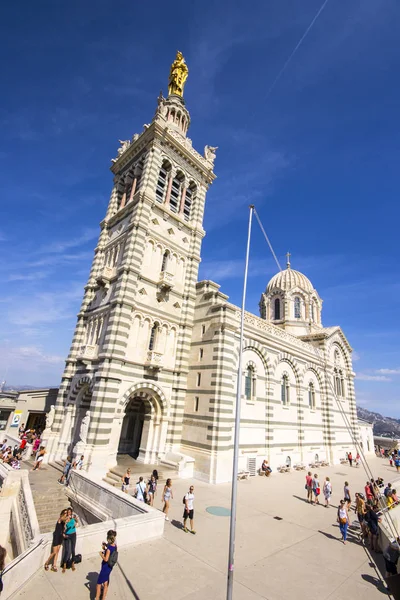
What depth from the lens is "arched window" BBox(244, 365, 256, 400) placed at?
2425cm

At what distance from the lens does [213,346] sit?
22.9 m

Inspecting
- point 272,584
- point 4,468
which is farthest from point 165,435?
point 272,584

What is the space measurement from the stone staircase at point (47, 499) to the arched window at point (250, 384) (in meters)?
14.0

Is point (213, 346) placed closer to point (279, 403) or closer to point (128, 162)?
point (279, 403)

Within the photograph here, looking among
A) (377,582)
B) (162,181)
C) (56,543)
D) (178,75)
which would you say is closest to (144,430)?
(56,543)

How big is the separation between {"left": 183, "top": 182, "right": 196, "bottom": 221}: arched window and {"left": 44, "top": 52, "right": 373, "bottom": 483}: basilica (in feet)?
0.45

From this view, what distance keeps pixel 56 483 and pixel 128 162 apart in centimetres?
2705

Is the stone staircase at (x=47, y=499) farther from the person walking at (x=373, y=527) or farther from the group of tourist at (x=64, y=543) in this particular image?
the person walking at (x=373, y=527)

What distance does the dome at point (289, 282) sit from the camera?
41812mm

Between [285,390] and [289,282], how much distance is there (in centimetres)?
1813

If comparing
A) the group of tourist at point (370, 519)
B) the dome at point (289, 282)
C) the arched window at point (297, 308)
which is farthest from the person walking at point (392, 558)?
the dome at point (289, 282)

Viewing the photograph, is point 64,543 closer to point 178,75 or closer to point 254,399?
point 254,399

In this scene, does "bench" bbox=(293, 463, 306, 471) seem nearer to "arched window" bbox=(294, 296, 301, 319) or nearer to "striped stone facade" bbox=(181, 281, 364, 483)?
"striped stone facade" bbox=(181, 281, 364, 483)

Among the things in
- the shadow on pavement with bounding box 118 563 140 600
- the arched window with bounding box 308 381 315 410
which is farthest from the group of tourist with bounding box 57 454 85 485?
the arched window with bounding box 308 381 315 410
